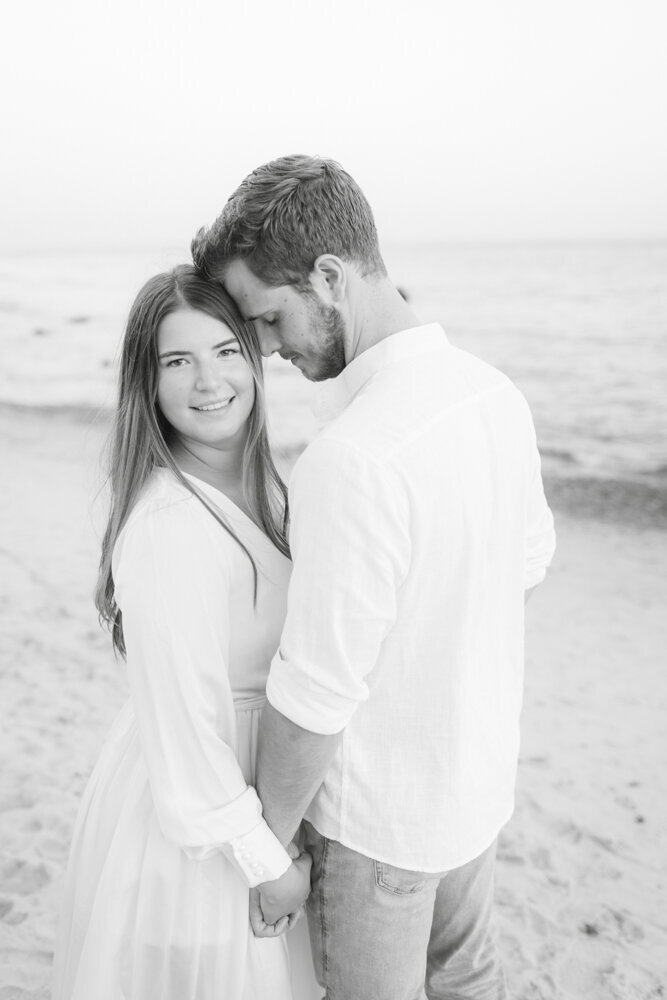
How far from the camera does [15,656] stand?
5328 mm

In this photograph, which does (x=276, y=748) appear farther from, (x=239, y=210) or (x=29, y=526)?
(x=29, y=526)

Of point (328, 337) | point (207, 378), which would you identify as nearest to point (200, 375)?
point (207, 378)

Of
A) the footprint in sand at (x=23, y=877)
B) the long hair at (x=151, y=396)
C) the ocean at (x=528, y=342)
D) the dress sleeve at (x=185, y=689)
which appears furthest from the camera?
the ocean at (x=528, y=342)

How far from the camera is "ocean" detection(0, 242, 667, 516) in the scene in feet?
44.0

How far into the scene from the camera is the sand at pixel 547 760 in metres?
3.17

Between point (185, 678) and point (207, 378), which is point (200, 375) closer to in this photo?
point (207, 378)

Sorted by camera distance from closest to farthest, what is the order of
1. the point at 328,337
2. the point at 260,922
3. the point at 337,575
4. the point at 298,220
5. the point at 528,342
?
1. the point at 337,575
2. the point at 298,220
3. the point at 328,337
4. the point at 260,922
5. the point at 528,342

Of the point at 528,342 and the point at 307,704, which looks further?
the point at 528,342

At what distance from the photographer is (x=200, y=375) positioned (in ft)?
6.26

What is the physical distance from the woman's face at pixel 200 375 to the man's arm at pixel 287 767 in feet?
2.43

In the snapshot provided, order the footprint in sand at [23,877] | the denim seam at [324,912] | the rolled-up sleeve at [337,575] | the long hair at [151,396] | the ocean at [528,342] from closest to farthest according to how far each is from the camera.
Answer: the rolled-up sleeve at [337,575]
the denim seam at [324,912]
the long hair at [151,396]
the footprint in sand at [23,877]
the ocean at [528,342]

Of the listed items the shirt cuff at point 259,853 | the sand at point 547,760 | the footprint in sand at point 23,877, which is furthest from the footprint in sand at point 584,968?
the footprint in sand at point 23,877

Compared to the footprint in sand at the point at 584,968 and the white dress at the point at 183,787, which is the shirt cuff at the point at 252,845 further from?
the footprint in sand at the point at 584,968

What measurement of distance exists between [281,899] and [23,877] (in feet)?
7.09
